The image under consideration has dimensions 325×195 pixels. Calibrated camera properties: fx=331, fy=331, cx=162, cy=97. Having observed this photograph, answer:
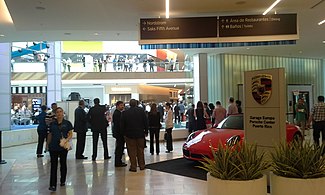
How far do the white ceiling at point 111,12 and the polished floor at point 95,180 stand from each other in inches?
130

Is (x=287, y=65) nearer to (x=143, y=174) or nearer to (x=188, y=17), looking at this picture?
(x=188, y=17)

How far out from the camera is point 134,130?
22.7 ft

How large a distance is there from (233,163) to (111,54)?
21.0 meters

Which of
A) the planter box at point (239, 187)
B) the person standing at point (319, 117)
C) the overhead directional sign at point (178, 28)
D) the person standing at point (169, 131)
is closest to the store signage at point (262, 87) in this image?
the planter box at point (239, 187)

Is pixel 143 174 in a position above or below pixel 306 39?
below

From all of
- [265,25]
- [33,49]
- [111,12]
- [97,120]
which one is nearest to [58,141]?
[111,12]

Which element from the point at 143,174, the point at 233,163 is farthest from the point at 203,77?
the point at 233,163

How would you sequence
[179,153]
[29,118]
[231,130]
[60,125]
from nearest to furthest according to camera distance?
[60,125] < [231,130] < [179,153] < [29,118]

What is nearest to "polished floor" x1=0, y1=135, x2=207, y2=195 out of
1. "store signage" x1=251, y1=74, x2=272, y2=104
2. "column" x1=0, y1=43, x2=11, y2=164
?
"store signage" x1=251, y1=74, x2=272, y2=104

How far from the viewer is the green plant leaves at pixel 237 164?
3.15 m

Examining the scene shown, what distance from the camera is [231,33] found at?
21.9 feet

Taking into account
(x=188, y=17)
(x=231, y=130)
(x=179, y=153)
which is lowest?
(x=179, y=153)

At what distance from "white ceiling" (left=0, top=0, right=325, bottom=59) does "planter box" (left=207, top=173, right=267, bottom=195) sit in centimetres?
401

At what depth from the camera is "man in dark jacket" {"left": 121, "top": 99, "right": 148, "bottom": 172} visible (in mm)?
6918
